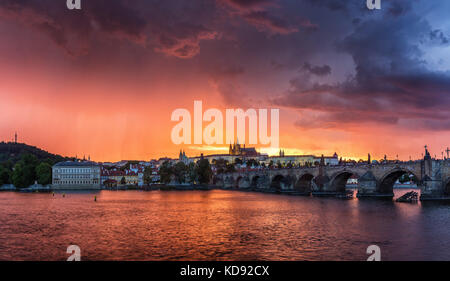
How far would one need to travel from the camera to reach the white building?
130 metres

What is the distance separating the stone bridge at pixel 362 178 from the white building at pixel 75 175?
5125 centimetres

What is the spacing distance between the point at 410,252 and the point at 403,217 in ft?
60.7

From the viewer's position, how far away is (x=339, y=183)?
83.9 metres

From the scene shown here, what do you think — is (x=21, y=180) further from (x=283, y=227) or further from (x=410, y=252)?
(x=410, y=252)

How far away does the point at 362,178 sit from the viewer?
71.9m

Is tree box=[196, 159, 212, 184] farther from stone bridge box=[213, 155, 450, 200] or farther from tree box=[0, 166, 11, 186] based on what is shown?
tree box=[0, 166, 11, 186]

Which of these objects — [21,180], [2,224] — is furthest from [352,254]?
→ [21,180]

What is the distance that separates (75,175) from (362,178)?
94.8m

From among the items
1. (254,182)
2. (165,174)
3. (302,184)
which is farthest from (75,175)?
(302,184)

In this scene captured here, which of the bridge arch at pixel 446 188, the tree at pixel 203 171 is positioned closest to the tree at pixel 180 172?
the tree at pixel 203 171

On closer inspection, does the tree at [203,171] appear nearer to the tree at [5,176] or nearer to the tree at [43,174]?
the tree at [43,174]

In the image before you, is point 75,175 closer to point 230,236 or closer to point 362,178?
point 362,178

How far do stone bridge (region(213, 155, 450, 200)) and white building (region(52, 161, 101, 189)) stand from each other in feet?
168
